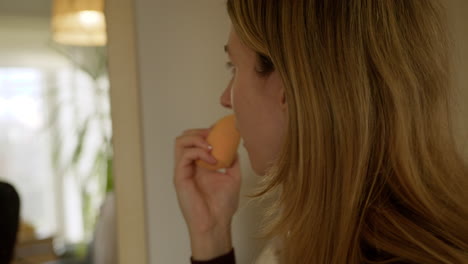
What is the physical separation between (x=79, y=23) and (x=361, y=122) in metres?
0.56

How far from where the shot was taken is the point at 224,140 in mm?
983

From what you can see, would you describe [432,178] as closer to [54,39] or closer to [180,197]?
[180,197]

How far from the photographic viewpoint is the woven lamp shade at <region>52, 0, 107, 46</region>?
3.06ft

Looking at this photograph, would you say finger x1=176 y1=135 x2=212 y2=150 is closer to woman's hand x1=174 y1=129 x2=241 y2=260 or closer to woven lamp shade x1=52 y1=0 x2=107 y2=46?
woman's hand x1=174 y1=129 x2=241 y2=260

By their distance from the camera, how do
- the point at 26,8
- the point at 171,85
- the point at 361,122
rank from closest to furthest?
the point at 361,122 < the point at 26,8 < the point at 171,85

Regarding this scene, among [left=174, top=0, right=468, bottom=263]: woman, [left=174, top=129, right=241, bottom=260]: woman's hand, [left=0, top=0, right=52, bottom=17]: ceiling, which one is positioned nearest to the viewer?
[left=174, top=0, right=468, bottom=263]: woman

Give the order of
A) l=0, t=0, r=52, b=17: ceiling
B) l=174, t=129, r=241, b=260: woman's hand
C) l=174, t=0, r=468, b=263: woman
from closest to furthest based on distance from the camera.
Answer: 1. l=174, t=0, r=468, b=263: woman
2. l=0, t=0, r=52, b=17: ceiling
3. l=174, t=129, r=241, b=260: woman's hand

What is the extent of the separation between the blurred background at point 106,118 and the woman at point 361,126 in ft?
1.02

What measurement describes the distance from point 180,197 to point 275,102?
1.01ft

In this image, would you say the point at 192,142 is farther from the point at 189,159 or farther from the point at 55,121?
the point at 55,121

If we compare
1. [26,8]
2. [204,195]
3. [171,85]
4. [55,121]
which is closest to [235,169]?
[204,195]

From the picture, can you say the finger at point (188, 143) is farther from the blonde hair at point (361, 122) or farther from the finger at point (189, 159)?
the blonde hair at point (361, 122)

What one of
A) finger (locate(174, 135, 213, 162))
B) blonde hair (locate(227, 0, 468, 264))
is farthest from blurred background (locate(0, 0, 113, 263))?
blonde hair (locate(227, 0, 468, 264))

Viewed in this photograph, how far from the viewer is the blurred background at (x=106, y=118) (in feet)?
2.98
